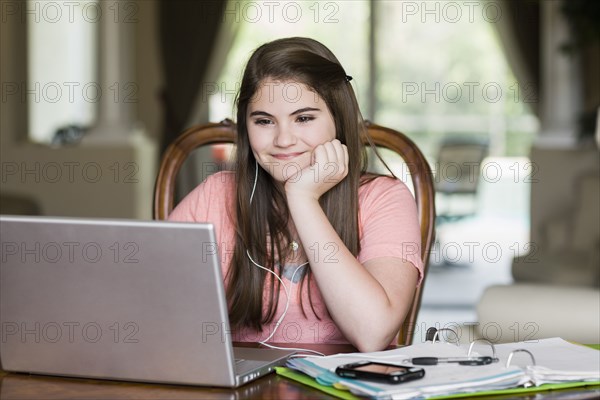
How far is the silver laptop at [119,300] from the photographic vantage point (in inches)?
44.5

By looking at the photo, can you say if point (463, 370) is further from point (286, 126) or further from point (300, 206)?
point (286, 126)

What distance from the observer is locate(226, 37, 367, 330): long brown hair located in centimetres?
175

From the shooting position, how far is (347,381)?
1.13 metres

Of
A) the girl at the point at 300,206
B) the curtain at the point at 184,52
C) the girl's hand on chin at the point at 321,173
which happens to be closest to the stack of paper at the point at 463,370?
the girl at the point at 300,206

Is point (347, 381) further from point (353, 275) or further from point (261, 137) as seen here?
point (261, 137)

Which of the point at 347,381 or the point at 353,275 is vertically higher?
the point at 353,275

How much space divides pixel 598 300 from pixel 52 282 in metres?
1.60

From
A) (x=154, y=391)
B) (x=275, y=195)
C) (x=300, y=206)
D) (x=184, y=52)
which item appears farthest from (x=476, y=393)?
(x=184, y=52)

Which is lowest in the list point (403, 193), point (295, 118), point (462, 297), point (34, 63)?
point (462, 297)

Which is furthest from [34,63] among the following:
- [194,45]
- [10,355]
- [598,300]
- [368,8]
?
[10,355]

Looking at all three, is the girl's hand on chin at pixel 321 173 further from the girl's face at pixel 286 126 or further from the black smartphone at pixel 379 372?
the black smartphone at pixel 379 372

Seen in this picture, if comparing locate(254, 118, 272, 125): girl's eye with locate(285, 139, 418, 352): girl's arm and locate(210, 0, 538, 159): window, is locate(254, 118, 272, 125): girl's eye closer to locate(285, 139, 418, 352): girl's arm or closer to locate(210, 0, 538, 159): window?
locate(285, 139, 418, 352): girl's arm

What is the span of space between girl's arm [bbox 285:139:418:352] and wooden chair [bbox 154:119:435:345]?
25 centimetres

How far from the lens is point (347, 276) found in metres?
1.52
